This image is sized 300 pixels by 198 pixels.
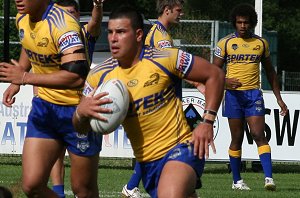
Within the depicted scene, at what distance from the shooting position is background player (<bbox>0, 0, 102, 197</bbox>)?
8.33 metres

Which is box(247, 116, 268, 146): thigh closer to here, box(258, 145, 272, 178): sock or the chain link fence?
box(258, 145, 272, 178): sock

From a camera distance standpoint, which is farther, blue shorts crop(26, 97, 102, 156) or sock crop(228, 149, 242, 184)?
sock crop(228, 149, 242, 184)

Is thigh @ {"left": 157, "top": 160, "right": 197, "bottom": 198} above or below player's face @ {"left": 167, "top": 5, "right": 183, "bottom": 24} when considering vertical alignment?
below

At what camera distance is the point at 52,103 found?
8.83 metres

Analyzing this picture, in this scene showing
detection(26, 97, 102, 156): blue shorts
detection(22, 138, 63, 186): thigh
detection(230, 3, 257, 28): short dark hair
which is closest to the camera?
detection(22, 138, 63, 186): thigh

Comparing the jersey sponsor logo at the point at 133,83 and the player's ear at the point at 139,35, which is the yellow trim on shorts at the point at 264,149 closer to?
the player's ear at the point at 139,35

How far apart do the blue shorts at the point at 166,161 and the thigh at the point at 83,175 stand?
1275mm

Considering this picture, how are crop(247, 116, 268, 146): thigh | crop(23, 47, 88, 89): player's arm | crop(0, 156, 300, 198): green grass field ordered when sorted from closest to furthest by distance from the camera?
crop(23, 47, 88, 89): player's arm → crop(0, 156, 300, 198): green grass field → crop(247, 116, 268, 146): thigh

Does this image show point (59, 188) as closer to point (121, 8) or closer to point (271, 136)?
point (121, 8)

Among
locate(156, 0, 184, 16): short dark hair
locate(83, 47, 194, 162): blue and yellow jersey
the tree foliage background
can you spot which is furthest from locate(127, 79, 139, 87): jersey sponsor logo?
the tree foliage background

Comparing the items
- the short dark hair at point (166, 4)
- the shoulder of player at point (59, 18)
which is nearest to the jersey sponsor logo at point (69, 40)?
the shoulder of player at point (59, 18)

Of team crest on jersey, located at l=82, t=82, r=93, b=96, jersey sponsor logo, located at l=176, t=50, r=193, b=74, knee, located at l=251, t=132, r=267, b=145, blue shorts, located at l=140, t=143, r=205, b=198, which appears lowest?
knee, located at l=251, t=132, r=267, b=145

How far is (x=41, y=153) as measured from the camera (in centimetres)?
862

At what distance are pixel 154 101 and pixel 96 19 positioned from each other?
8.73 ft
